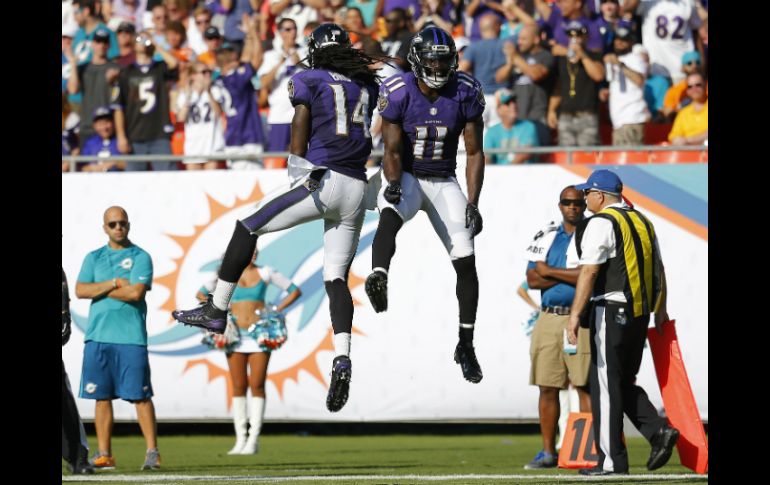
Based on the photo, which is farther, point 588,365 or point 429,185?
point 588,365

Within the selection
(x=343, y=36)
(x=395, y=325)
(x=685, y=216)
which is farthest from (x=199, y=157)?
(x=343, y=36)

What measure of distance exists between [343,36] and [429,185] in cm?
119

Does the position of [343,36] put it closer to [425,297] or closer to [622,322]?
[622,322]

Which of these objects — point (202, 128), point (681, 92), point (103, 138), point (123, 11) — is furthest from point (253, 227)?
point (123, 11)

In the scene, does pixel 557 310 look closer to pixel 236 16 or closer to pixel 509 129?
pixel 509 129

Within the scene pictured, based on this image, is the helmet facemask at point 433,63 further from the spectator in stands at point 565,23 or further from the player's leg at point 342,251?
the spectator in stands at point 565,23

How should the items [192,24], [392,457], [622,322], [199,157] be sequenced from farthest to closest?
1. [192,24]
2. [199,157]
3. [392,457]
4. [622,322]

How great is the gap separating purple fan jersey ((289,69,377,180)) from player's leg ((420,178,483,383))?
0.57 meters

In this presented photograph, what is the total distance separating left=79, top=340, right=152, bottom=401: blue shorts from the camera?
1304 centimetres

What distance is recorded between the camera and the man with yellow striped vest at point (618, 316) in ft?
36.5

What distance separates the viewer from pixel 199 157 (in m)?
15.7

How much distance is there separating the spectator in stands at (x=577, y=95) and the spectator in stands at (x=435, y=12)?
5.38ft

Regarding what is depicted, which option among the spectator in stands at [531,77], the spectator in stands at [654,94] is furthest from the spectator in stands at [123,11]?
the spectator in stands at [654,94]

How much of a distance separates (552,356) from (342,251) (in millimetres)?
3586
